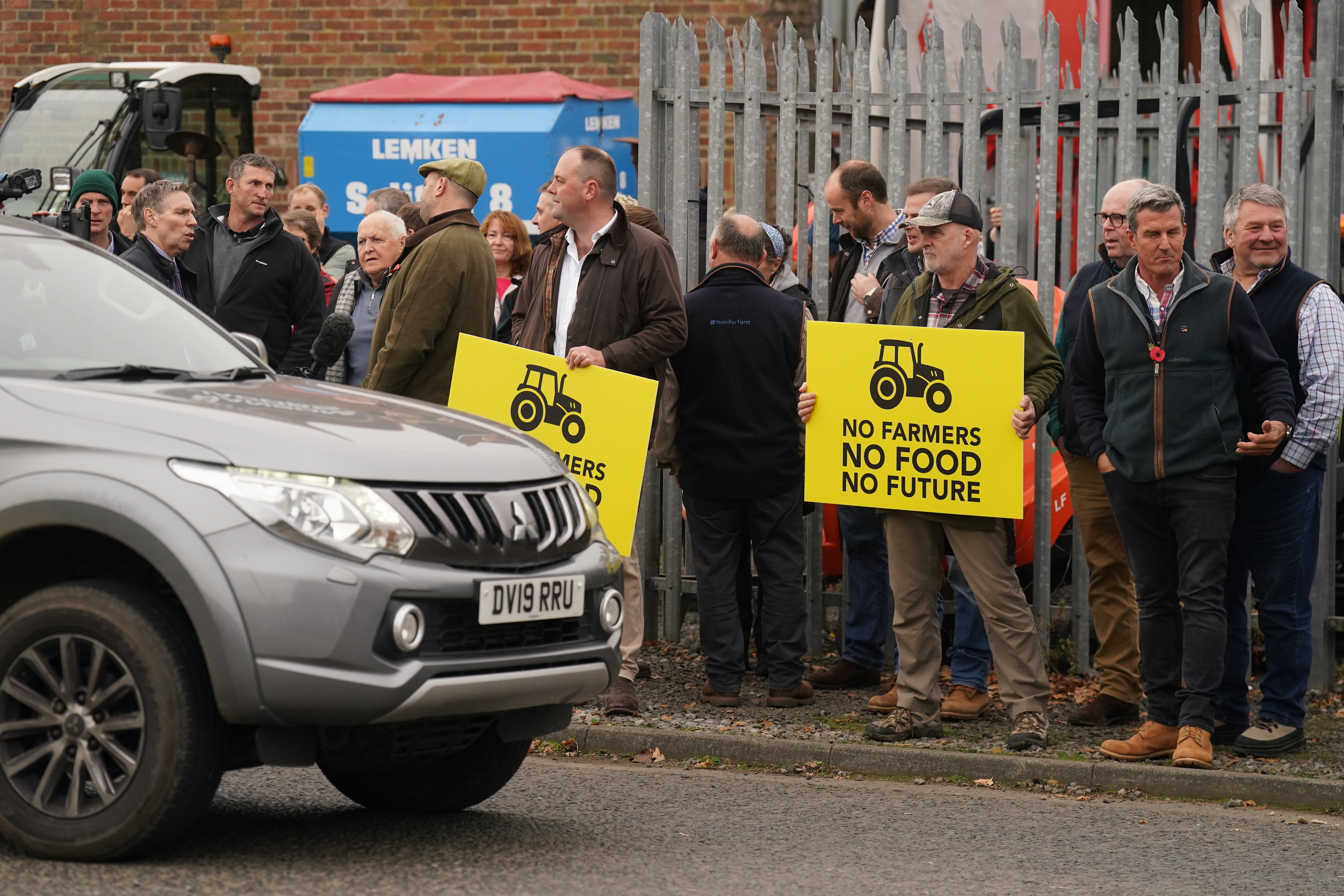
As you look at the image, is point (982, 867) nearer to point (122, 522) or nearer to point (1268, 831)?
point (1268, 831)

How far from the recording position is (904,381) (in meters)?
7.41

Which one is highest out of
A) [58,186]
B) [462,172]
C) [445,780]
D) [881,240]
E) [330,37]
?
[330,37]

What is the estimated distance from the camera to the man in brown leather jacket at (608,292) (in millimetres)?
7531

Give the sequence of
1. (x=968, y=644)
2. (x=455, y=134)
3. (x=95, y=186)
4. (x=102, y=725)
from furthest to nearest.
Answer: (x=455, y=134) < (x=95, y=186) < (x=968, y=644) < (x=102, y=725)

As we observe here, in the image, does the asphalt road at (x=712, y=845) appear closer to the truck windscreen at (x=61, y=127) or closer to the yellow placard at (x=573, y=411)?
the yellow placard at (x=573, y=411)

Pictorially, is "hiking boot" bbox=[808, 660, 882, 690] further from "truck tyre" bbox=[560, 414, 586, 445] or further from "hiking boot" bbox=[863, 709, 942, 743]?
"truck tyre" bbox=[560, 414, 586, 445]

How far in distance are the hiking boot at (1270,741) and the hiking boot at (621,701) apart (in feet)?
7.86

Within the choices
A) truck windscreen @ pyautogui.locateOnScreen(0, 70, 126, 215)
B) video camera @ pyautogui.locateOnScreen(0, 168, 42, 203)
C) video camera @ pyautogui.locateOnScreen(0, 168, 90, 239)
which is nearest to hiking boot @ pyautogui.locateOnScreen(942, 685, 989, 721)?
video camera @ pyautogui.locateOnScreen(0, 168, 90, 239)

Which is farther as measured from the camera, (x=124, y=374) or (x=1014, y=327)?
(x=1014, y=327)

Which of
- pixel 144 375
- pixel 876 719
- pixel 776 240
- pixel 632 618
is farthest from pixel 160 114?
pixel 144 375

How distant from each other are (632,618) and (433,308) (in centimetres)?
158

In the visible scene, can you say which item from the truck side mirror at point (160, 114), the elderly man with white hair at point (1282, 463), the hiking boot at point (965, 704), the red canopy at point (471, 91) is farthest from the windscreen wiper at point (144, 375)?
the red canopy at point (471, 91)

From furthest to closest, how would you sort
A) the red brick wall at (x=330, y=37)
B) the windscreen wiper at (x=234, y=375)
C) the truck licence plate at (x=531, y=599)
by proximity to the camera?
the red brick wall at (x=330, y=37) < the windscreen wiper at (x=234, y=375) < the truck licence plate at (x=531, y=599)

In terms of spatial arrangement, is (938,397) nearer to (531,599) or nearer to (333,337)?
(333,337)
